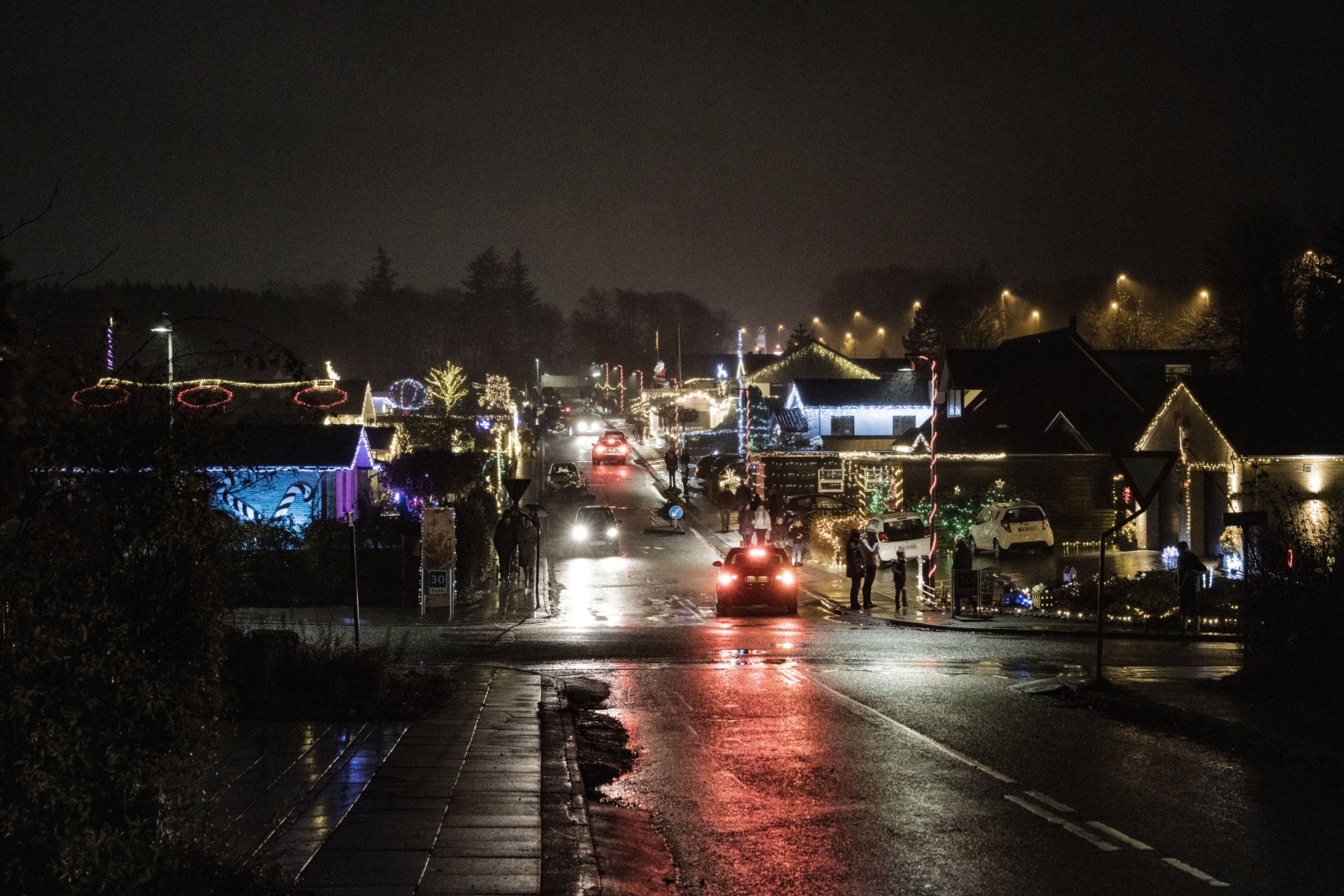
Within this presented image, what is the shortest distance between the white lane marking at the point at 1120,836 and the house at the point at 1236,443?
24229 millimetres

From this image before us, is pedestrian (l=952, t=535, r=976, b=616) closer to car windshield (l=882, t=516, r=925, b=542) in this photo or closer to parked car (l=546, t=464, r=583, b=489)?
car windshield (l=882, t=516, r=925, b=542)

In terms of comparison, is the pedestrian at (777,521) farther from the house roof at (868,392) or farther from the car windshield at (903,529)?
the house roof at (868,392)

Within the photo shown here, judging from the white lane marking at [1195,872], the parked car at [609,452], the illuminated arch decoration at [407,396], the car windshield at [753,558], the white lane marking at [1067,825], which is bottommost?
the white lane marking at [1067,825]

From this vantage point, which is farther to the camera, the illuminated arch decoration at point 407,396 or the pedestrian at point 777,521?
the illuminated arch decoration at point 407,396

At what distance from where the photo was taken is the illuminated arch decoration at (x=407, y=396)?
77688 mm

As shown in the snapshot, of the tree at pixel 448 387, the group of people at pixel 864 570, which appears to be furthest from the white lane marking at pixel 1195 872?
the tree at pixel 448 387

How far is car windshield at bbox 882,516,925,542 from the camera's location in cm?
3531

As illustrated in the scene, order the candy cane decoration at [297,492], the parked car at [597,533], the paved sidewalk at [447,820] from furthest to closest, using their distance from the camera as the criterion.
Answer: the parked car at [597,533], the candy cane decoration at [297,492], the paved sidewalk at [447,820]

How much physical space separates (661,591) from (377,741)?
19.2 m

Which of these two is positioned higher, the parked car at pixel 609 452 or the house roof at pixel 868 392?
the house roof at pixel 868 392

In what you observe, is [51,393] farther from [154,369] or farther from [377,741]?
[377,741]

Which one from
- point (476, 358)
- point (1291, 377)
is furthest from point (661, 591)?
point (476, 358)

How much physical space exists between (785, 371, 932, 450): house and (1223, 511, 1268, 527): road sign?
53942 millimetres

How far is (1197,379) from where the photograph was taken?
35906mm
